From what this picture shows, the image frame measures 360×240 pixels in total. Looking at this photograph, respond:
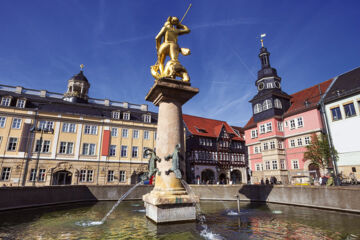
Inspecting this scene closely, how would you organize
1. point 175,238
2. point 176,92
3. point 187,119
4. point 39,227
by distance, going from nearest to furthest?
1. point 175,238
2. point 39,227
3. point 176,92
4. point 187,119

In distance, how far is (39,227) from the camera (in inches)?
266

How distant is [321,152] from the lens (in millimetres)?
24594

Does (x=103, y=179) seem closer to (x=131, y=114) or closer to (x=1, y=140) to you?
(x=131, y=114)

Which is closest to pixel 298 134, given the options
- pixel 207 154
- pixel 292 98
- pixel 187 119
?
pixel 292 98

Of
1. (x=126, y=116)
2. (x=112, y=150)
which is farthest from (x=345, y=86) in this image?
(x=112, y=150)

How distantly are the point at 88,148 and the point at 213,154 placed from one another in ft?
76.6

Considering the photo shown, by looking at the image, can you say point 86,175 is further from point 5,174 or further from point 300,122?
point 300,122

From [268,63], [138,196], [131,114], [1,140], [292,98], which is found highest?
[268,63]

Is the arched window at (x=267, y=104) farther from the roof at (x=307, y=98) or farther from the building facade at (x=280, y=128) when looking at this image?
the roof at (x=307, y=98)

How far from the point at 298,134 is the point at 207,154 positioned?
1665 centimetres

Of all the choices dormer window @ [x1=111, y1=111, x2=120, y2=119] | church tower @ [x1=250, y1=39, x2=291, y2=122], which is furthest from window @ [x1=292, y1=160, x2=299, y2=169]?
dormer window @ [x1=111, y1=111, x2=120, y2=119]

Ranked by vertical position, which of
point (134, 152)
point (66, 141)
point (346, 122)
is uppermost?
point (346, 122)

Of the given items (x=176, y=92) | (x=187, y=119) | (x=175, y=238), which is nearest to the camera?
(x=175, y=238)

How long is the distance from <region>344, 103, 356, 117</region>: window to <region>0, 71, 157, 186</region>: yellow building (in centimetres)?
2779
